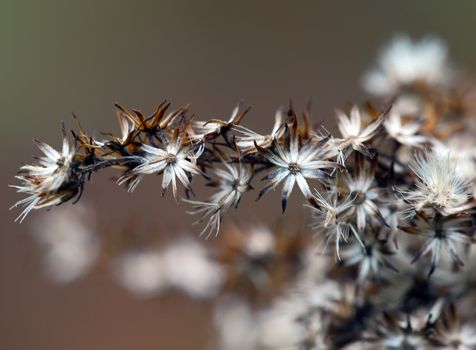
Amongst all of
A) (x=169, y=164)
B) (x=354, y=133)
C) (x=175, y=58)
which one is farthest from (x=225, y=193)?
(x=175, y=58)

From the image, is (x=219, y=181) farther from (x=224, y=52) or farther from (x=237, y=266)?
(x=224, y=52)

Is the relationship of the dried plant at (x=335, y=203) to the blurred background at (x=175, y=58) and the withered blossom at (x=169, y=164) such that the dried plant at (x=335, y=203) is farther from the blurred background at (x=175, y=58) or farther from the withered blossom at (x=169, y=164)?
the blurred background at (x=175, y=58)

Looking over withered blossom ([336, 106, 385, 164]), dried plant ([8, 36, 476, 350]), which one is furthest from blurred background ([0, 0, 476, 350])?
withered blossom ([336, 106, 385, 164])

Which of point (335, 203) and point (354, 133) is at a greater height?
point (354, 133)

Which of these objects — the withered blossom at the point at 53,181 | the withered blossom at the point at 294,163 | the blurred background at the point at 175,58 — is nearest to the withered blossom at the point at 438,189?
the withered blossom at the point at 294,163

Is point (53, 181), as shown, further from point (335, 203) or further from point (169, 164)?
point (335, 203)

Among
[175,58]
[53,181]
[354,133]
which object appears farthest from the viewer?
[175,58]

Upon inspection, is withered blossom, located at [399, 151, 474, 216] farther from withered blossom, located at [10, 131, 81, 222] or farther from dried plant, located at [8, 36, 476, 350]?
withered blossom, located at [10, 131, 81, 222]

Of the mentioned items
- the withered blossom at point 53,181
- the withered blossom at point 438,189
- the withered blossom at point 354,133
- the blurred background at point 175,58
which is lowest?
the withered blossom at point 53,181
